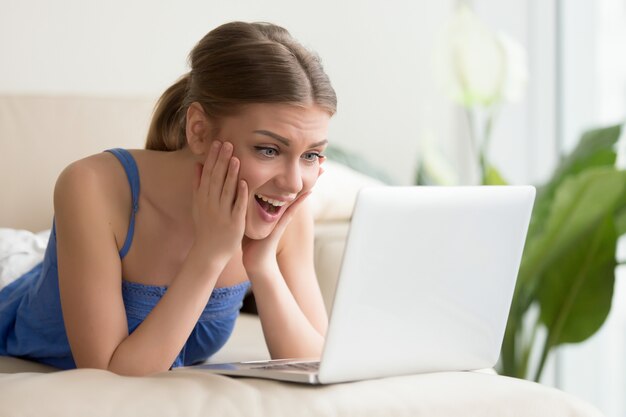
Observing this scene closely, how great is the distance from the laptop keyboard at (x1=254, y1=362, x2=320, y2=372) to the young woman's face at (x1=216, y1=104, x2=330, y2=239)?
28 centimetres

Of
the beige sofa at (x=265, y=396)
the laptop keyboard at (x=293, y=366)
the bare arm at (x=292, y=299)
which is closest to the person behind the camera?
the beige sofa at (x=265, y=396)

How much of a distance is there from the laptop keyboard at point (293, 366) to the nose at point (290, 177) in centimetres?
28

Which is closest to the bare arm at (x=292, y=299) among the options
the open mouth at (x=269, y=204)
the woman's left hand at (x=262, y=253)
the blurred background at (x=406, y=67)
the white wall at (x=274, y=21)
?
the woman's left hand at (x=262, y=253)

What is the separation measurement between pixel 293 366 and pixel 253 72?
0.44 metres

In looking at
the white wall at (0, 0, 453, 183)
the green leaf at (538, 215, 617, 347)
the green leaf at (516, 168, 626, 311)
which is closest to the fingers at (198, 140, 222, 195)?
the green leaf at (516, 168, 626, 311)

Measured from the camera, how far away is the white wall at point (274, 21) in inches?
105

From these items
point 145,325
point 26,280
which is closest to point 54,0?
point 26,280

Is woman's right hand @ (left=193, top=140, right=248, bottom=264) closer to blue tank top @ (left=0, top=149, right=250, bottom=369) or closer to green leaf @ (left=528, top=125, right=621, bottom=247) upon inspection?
blue tank top @ (left=0, top=149, right=250, bottom=369)

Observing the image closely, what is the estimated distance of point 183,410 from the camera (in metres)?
0.94

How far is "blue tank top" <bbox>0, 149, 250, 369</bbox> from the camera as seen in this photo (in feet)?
4.91

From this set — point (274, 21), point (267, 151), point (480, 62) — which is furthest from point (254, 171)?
point (274, 21)

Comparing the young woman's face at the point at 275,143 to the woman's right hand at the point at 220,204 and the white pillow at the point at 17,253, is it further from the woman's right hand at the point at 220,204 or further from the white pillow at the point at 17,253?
the white pillow at the point at 17,253

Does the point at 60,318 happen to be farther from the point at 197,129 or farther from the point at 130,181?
the point at 197,129

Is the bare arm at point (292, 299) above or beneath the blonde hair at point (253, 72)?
beneath
